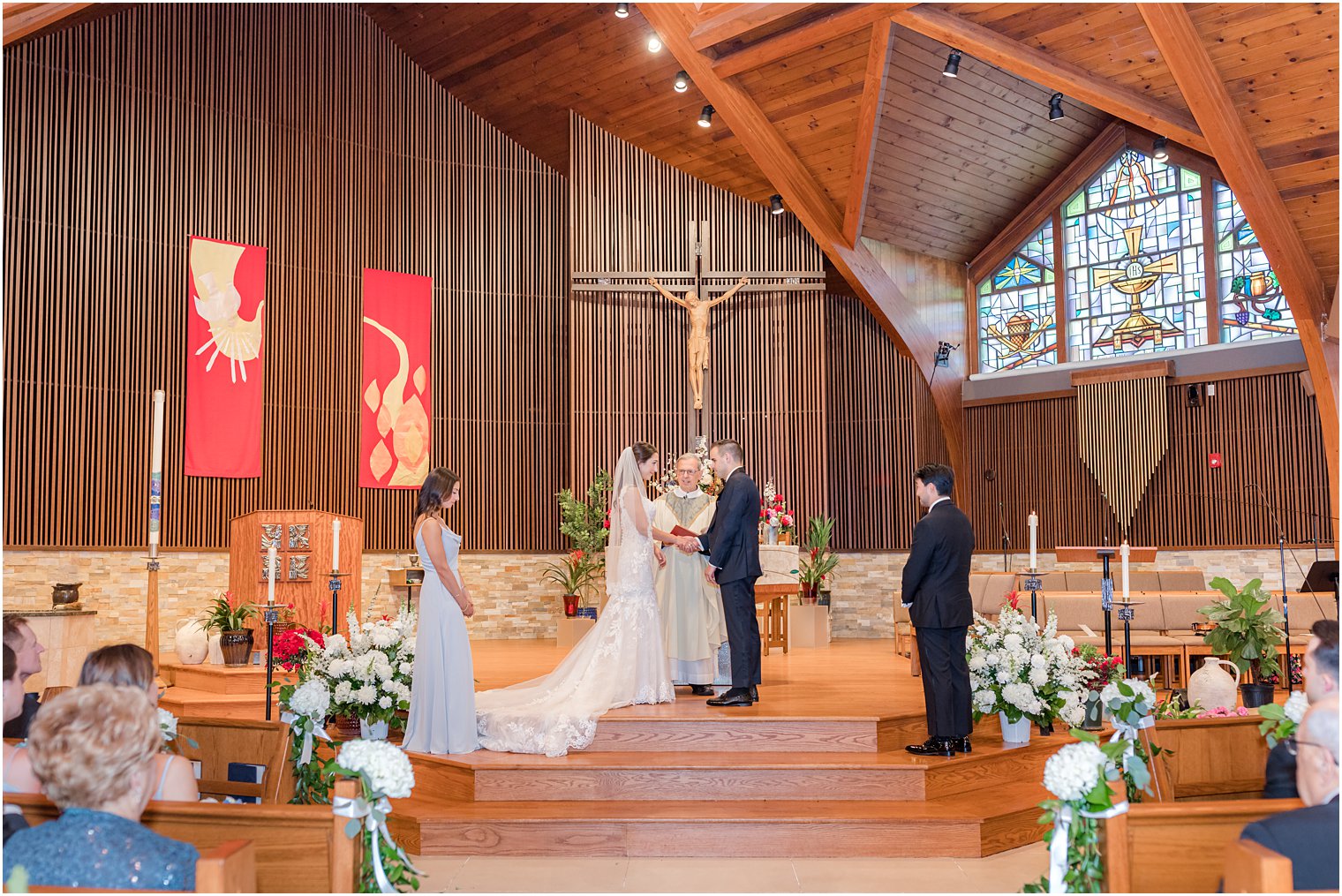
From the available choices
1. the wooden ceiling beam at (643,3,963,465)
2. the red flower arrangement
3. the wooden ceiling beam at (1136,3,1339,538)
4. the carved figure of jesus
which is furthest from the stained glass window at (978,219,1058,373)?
the red flower arrangement

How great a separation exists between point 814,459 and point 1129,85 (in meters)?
5.05

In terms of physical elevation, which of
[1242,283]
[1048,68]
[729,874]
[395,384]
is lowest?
[729,874]

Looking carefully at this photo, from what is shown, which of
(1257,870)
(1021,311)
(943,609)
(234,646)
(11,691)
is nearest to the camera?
(1257,870)

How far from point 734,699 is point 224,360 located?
6830 mm

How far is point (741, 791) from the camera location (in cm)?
515

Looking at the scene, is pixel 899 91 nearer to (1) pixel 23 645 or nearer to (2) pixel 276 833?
(1) pixel 23 645

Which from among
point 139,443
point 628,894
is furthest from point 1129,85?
point 139,443

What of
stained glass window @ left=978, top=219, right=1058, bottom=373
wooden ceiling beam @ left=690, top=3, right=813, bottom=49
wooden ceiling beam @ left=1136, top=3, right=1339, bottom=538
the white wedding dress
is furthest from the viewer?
stained glass window @ left=978, top=219, right=1058, bottom=373

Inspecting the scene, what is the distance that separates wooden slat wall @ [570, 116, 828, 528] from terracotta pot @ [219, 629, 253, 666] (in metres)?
4.80

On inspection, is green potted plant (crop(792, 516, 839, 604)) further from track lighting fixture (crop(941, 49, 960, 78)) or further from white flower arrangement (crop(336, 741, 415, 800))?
white flower arrangement (crop(336, 741, 415, 800))

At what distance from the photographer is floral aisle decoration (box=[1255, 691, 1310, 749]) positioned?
2.88 metres

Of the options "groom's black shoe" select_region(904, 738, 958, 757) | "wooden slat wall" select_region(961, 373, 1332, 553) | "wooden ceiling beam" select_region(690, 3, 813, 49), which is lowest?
"groom's black shoe" select_region(904, 738, 958, 757)

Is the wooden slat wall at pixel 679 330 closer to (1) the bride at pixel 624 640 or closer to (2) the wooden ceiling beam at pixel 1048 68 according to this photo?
(2) the wooden ceiling beam at pixel 1048 68

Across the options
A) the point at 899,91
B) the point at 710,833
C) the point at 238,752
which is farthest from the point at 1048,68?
the point at 238,752
